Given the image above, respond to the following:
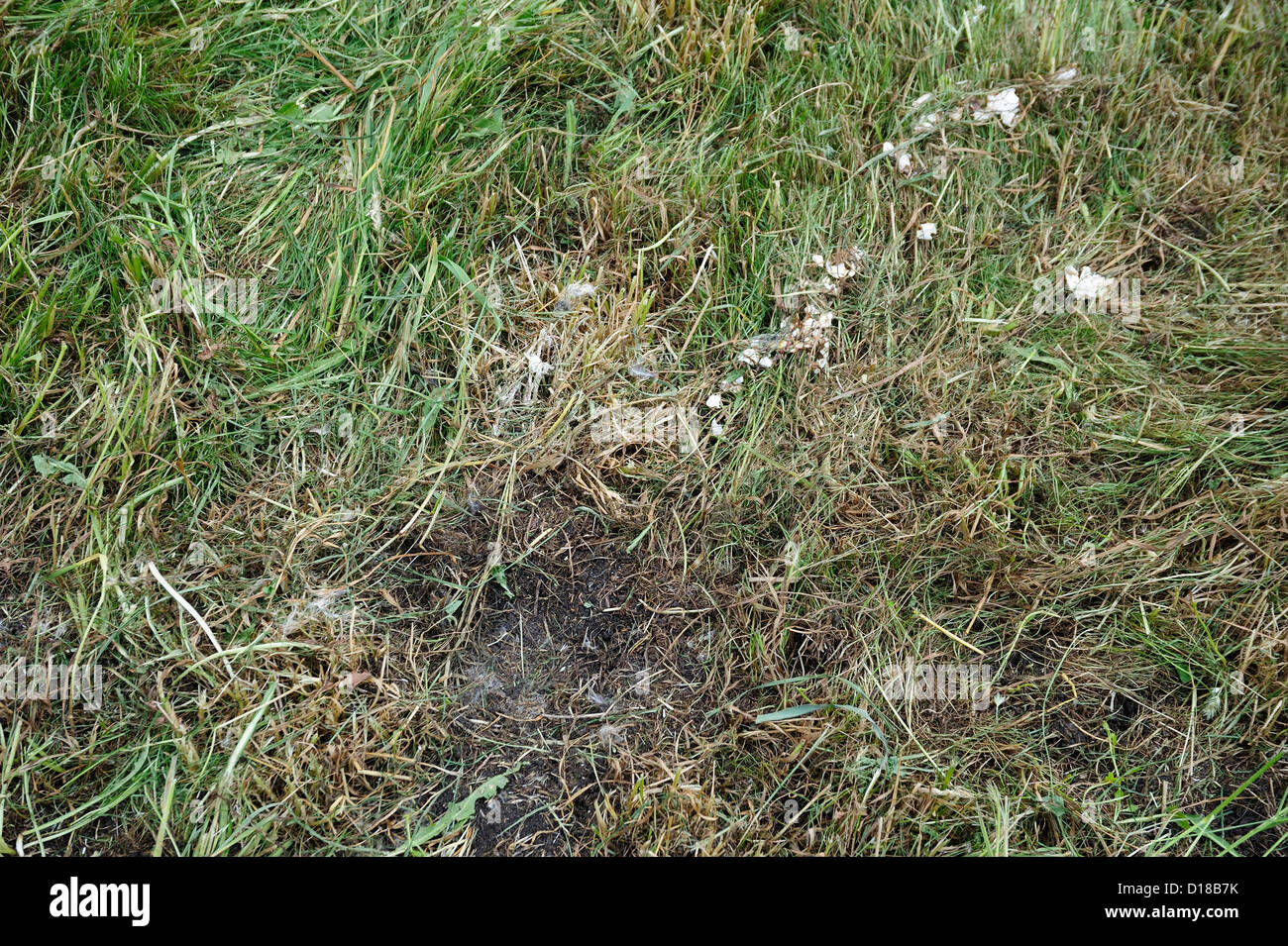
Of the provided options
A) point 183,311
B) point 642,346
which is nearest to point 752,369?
point 642,346

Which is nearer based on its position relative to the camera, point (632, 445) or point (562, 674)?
point (562, 674)

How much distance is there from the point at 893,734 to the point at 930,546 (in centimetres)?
49

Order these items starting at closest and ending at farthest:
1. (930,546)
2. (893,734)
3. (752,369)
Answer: (893,734), (930,546), (752,369)

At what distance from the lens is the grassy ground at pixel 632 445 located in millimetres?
1856

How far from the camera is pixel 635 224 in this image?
7.50 ft

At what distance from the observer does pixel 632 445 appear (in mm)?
2111

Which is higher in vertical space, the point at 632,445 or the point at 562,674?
the point at 632,445

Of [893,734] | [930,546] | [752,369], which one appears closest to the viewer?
[893,734]

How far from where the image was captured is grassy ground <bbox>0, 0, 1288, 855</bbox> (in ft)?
6.09

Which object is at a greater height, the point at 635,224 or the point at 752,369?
the point at 635,224

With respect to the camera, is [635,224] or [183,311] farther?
[635,224]

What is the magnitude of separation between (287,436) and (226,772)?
836 mm
